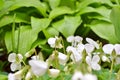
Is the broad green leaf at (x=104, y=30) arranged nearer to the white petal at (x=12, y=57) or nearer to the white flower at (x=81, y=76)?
the white petal at (x=12, y=57)

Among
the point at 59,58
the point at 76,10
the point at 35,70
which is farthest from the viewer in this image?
the point at 76,10

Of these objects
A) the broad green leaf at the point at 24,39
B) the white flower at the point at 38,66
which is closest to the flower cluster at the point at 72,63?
the white flower at the point at 38,66

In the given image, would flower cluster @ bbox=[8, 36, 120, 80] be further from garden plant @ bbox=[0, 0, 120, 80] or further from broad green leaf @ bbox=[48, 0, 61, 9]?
broad green leaf @ bbox=[48, 0, 61, 9]

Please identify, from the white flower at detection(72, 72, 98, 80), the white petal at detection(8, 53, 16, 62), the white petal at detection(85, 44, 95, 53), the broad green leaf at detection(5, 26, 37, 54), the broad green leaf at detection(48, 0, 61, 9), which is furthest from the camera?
the broad green leaf at detection(48, 0, 61, 9)

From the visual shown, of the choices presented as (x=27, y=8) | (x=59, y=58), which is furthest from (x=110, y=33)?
(x=59, y=58)

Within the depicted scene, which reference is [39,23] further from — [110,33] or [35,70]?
[35,70]

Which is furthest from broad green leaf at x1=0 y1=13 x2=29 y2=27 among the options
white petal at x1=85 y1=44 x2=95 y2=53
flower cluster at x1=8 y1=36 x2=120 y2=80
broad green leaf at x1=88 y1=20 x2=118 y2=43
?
white petal at x1=85 y1=44 x2=95 y2=53
